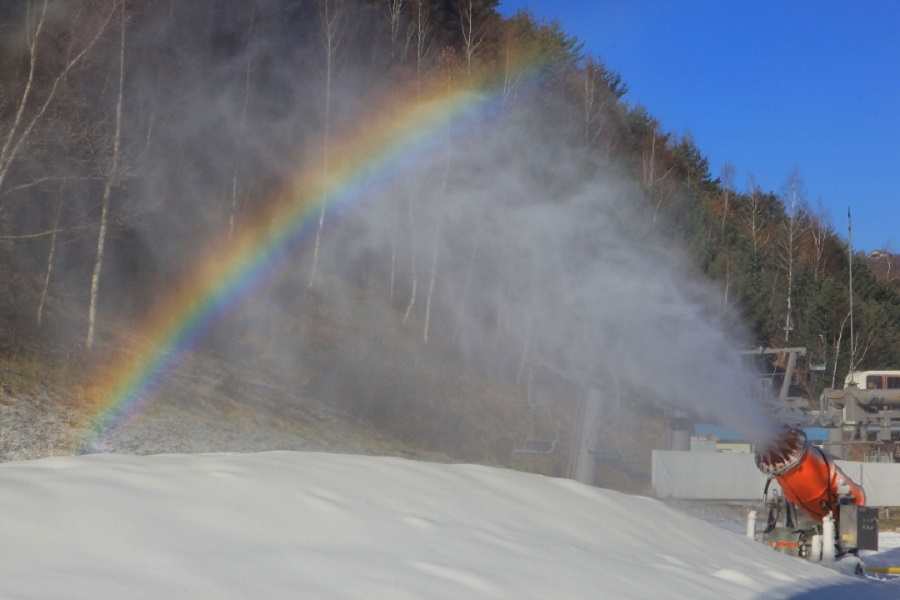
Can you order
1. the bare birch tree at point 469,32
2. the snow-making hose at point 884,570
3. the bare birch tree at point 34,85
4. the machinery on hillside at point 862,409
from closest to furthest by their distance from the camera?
the snow-making hose at point 884,570 → the bare birch tree at point 34,85 → the machinery on hillside at point 862,409 → the bare birch tree at point 469,32

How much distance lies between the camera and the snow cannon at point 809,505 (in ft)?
42.8

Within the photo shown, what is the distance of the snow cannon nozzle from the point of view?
13.1m

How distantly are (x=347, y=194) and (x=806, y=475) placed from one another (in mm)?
23893

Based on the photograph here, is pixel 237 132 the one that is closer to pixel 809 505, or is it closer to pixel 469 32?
pixel 469 32

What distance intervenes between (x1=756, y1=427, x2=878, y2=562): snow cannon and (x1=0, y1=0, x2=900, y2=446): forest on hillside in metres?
6.86

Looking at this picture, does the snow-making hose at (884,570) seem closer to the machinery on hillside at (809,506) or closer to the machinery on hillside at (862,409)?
the machinery on hillside at (809,506)

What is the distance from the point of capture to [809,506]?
13.5m

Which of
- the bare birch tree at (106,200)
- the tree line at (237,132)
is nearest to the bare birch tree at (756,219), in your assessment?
the tree line at (237,132)

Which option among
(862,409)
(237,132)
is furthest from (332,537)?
(237,132)

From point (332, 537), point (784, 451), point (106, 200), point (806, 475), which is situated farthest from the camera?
point (106, 200)

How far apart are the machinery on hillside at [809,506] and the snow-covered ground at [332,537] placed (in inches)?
186

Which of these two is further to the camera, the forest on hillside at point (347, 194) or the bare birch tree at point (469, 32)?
the bare birch tree at point (469, 32)

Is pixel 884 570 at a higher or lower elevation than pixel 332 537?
lower

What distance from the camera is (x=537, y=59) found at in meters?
39.2
